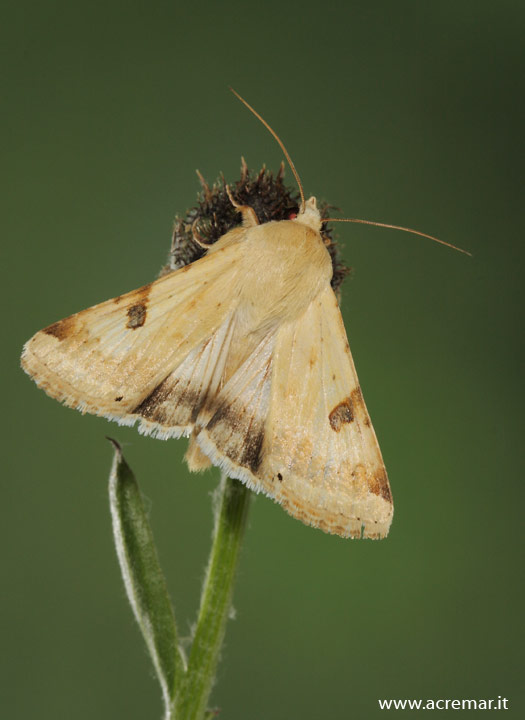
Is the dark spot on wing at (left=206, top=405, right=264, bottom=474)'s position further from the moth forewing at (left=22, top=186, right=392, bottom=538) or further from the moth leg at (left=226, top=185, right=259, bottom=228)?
the moth leg at (left=226, top=185, right=259, bottom=228)

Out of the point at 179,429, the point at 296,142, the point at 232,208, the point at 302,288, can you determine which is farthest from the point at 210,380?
the point at 296,142

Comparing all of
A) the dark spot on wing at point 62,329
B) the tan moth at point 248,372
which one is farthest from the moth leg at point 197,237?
the dark spot on wing at point 62,329

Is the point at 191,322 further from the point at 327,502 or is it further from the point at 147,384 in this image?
the point at 327,502

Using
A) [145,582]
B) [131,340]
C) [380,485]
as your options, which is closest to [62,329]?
[131,340]

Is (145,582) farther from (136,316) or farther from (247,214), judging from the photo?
(247,214)

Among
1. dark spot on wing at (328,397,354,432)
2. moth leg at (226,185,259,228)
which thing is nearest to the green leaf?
dark spot on wing at (328,397,354,432)

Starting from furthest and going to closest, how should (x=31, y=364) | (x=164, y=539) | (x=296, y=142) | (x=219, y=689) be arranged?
(x=296, y=142), (x=164, y=539), (x=219, y=689), (x=31, y=364)
